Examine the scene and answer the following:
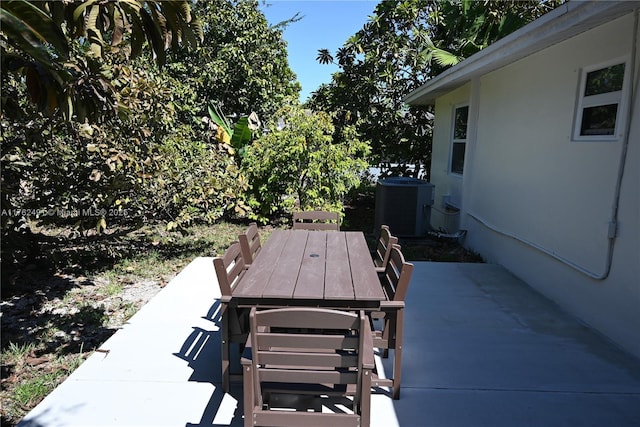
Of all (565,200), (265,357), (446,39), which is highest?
(446,39)

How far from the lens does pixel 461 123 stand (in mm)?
8945

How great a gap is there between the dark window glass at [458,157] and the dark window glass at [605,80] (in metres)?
3.82

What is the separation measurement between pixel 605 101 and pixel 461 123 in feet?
15.4

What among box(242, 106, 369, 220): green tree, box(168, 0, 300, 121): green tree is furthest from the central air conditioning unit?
box(168, 0, 300, 121): green tree

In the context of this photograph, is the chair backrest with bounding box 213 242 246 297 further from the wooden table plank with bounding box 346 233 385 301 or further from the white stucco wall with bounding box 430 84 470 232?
the white stucco wall with bounding box 430 84 470 232

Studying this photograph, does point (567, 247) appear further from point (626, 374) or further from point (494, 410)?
point (494, 410)

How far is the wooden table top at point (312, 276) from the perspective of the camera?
109 inches

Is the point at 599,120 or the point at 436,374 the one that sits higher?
the point at 599,120

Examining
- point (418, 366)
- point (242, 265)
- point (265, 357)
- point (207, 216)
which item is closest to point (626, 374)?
point (418, 366)

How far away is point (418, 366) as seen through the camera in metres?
3.48

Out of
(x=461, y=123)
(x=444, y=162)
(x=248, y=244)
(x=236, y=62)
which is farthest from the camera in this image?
(x=236, y=62)

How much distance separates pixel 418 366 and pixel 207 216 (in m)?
4.57

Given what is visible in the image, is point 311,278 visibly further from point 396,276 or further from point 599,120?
point 599,120

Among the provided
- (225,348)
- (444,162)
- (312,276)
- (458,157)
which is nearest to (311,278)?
(312,276)
